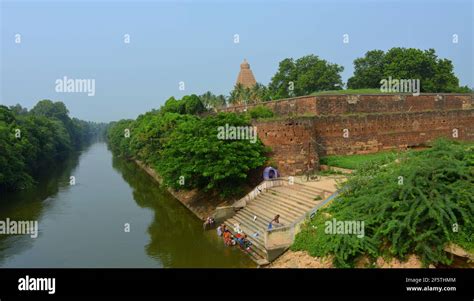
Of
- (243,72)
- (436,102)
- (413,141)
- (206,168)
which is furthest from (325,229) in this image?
(243,72)

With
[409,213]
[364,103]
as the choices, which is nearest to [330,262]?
[409,213]

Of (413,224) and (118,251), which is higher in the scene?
(413,224)

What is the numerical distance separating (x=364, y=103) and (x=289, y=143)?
8.04 metres

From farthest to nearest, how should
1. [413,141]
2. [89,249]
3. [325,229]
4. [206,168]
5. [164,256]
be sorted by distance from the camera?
1. [413,141]
2. [206,168]
3. [89,249]
4. [164,256]
5. [325,229]

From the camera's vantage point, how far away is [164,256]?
13859mm

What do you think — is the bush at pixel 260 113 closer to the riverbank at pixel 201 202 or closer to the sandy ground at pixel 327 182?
the riverbank at pixel 201 202

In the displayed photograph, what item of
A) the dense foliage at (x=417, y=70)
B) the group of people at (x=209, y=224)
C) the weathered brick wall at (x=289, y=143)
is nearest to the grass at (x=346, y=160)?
the weathered brick wall at (x=289, y=143)

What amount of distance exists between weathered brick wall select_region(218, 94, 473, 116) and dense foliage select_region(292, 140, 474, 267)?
10837 mm

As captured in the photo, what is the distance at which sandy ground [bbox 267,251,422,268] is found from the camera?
10047 millimetres

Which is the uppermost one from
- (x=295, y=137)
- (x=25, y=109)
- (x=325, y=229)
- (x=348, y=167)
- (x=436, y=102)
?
(x=25, y=109)

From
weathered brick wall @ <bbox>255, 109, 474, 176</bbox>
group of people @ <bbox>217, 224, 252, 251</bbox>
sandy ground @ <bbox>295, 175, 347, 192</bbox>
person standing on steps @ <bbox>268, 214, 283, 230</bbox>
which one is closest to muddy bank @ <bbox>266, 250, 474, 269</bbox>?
person standing on steps @ <bbox>268, 214, 283, 230</bbox>

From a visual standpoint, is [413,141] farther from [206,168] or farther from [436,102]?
[206,168]

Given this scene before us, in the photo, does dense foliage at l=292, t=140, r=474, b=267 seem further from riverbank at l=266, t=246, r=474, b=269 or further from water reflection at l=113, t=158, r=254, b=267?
water reflection at l=113, t=158, r=254, b=267

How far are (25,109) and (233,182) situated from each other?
341 ft
